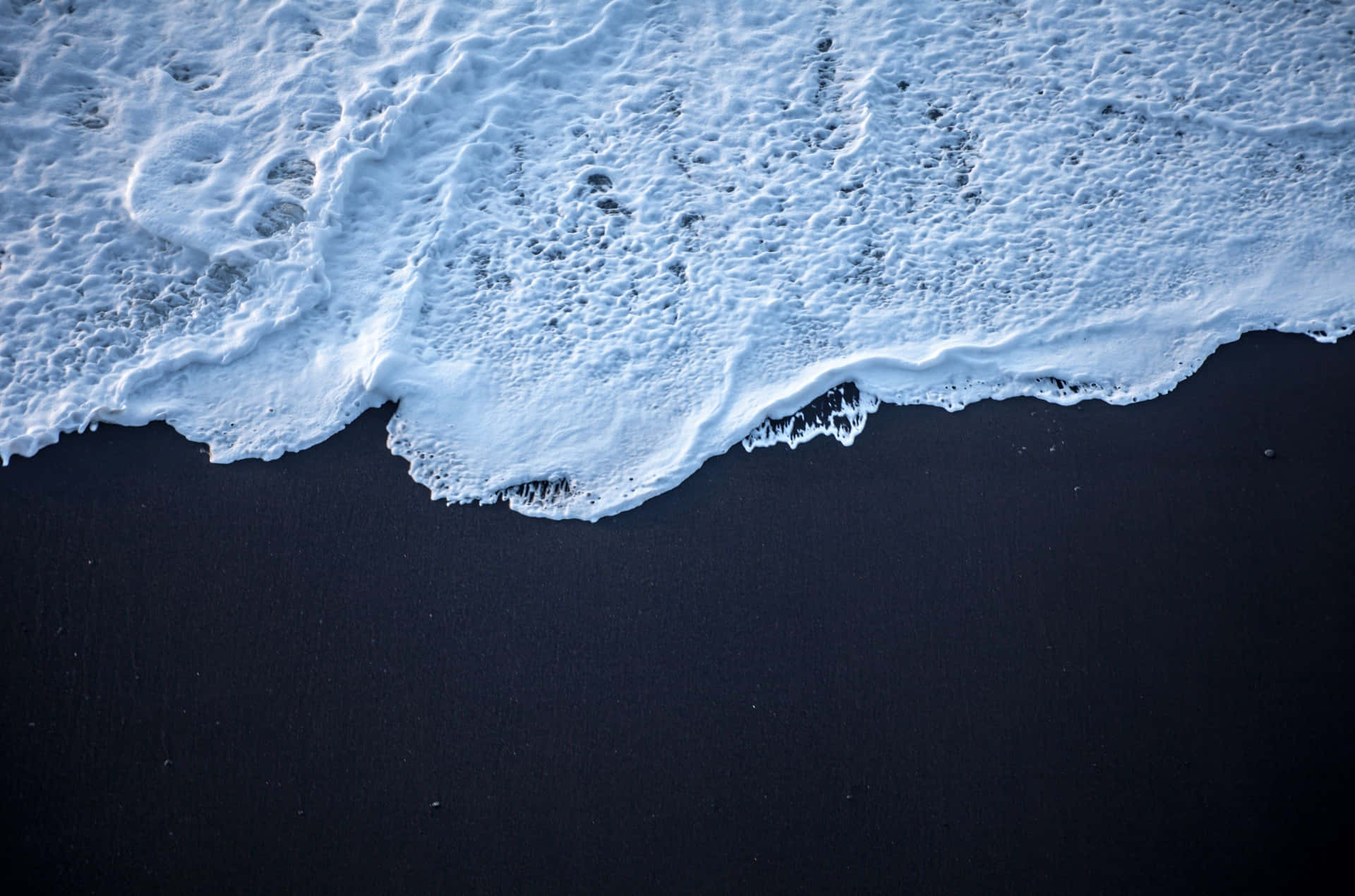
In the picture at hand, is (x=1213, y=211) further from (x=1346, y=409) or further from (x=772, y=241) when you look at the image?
(x=772, y=241)

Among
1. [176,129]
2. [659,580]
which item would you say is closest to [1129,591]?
[659,580]

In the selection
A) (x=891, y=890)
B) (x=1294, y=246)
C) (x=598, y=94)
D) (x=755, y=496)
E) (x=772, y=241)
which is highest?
(x=1294, y=246)

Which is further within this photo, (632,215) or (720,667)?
(632,215)

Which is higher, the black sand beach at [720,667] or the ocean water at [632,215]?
the ocean water at [632,215]

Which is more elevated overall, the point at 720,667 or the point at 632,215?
the point at 632,215
